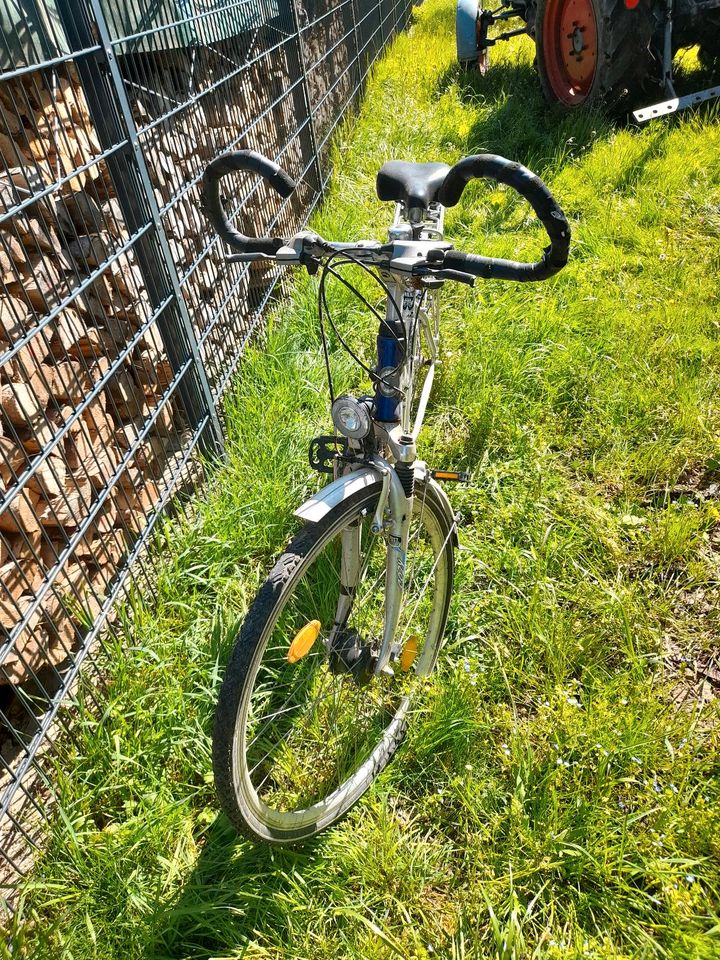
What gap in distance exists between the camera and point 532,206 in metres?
1.19

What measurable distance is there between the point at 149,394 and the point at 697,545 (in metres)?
2.17

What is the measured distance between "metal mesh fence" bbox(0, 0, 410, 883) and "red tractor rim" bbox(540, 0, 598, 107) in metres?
3.63

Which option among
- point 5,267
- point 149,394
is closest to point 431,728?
point 149,394

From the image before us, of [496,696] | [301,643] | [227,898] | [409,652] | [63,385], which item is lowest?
[496,696]

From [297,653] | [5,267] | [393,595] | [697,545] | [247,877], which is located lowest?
[697,545]

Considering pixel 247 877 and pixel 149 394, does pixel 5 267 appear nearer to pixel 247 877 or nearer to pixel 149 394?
pixel 149 394

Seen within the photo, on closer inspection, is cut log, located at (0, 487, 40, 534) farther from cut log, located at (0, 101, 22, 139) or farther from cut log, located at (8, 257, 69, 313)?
cut log, located at (0, 101, 22, 139)

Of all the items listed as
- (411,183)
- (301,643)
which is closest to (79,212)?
(411,183)

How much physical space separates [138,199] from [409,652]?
1.67 metres

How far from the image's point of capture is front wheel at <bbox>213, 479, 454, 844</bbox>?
55.4 inches

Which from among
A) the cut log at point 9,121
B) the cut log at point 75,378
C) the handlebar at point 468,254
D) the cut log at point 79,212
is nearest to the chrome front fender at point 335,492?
the handlebar at point 468,254

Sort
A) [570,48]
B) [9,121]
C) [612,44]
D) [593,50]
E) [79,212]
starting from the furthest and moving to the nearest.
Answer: [570,48] < [593,50] < [612,44] < [79,212] < [9,121]

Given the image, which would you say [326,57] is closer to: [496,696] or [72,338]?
[72,338]

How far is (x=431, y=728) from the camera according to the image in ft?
6.40
